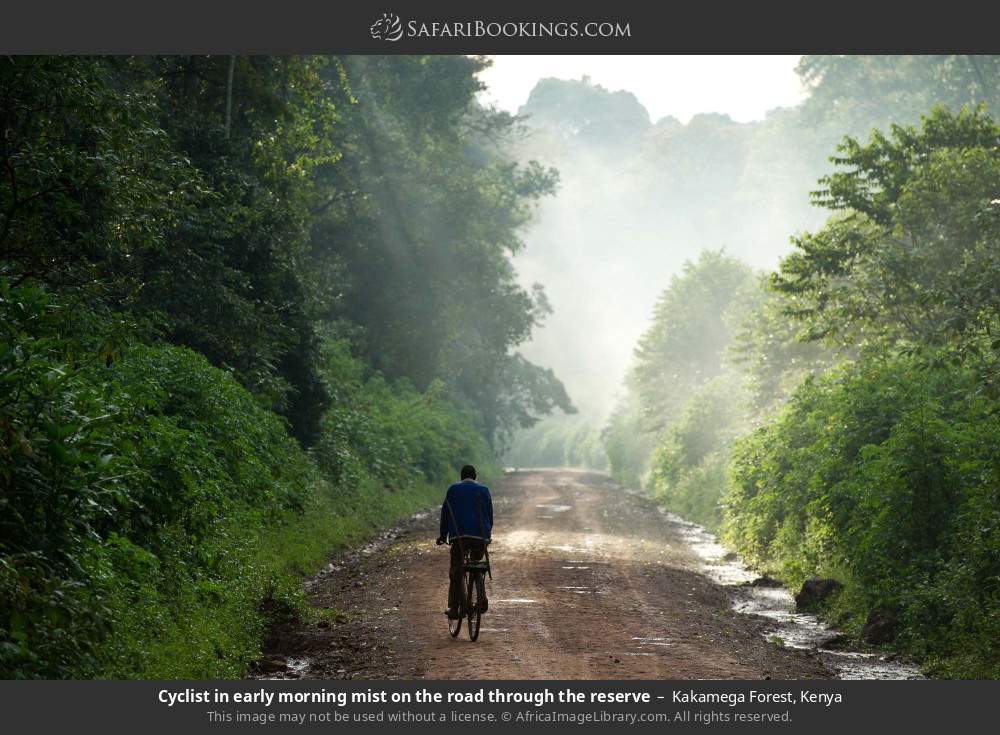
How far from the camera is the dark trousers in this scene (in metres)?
11.5

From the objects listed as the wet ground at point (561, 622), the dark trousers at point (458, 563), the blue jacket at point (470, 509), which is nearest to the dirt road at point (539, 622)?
the wet ground at point (561, 622)

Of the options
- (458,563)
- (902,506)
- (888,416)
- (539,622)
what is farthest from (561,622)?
(888,416)

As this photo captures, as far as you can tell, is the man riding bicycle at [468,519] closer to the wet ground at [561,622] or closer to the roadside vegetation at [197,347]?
the wet ground at [561,622]

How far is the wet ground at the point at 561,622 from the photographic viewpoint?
10.0m

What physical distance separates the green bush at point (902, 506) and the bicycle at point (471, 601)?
16.8ft

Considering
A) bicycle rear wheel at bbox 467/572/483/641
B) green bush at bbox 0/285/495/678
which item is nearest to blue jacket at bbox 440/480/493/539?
bicycle rear wheel at bbox 467/572/483/641

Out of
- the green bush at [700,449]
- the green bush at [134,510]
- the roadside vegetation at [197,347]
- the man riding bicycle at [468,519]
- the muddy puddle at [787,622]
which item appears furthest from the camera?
the green bush at [700,449]

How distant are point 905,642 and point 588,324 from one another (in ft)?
488

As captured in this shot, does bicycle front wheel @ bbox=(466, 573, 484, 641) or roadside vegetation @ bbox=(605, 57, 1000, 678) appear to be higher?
roadside vegetation @ bbox=(605, 57, 1000, 678)

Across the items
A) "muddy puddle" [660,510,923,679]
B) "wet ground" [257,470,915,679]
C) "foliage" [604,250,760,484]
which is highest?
"foliage" [604,250,760,484]

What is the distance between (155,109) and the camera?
14773 millimetres

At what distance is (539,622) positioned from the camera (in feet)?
41.1

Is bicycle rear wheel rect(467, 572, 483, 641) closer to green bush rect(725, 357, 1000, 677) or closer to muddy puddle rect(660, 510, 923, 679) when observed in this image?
muddy puddle rect(660, 510, 923, 679)

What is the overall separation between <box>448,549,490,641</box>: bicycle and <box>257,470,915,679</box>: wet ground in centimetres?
16
